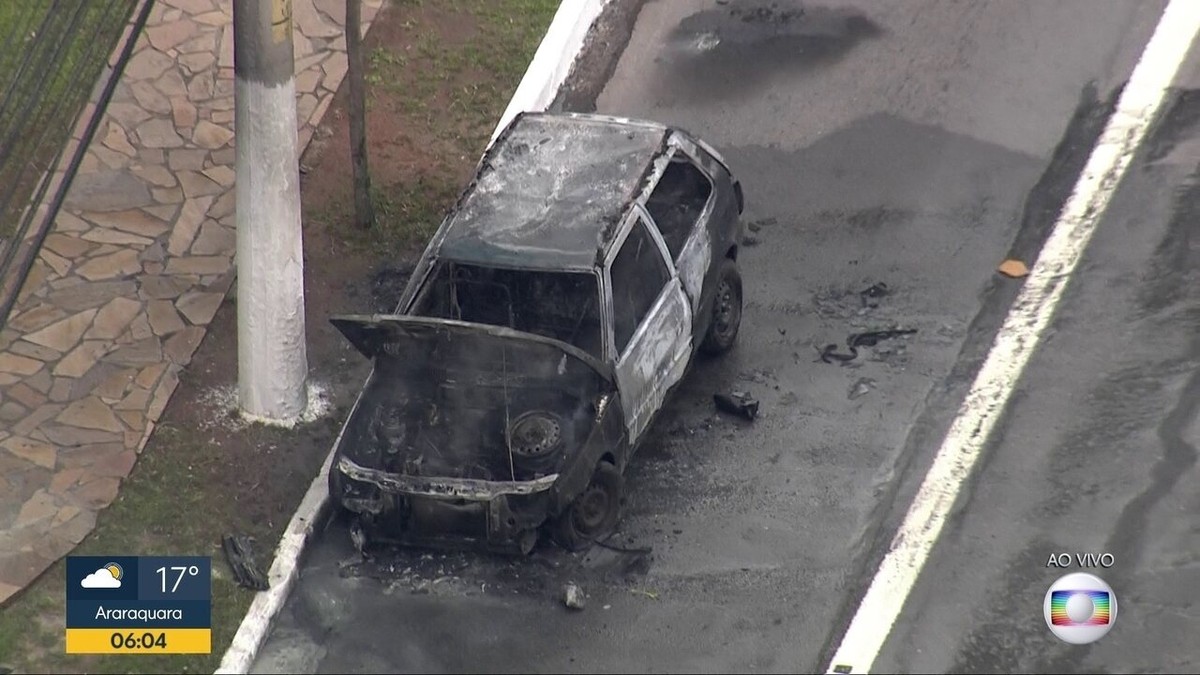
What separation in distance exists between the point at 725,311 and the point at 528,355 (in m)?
2.23

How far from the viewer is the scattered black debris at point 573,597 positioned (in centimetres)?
1008

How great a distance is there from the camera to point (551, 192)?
11.2m

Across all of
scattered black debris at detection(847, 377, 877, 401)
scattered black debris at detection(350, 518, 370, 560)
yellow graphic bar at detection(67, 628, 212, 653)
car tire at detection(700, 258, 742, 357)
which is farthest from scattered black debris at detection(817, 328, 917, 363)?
yellow graphic bar at detection(67, 628, 212, 653)

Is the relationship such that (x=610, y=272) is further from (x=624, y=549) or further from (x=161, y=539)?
(x=161, y=539)

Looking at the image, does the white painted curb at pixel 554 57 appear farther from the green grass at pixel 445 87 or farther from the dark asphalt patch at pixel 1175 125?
the dark asphalt patch at pixel 1175 125

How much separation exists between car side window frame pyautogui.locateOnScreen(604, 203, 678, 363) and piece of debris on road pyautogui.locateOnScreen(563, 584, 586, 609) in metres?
1.44

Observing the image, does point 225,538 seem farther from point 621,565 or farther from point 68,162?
point 68,162

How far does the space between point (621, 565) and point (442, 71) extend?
5.92m

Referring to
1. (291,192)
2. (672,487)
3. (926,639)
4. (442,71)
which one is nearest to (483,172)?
(291,192)

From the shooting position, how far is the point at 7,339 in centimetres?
1212

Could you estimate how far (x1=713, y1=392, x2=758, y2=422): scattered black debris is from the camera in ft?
37.7

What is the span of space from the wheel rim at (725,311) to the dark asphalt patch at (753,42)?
3096mm

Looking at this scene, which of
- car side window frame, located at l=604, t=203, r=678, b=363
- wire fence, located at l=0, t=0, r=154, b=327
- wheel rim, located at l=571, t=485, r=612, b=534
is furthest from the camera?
wire fence, located at l=0, t=0, r=154, b=327

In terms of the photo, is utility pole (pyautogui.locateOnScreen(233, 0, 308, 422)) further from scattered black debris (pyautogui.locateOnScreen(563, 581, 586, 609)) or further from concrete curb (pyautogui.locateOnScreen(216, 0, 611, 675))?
scattered black debris (pyautogui.locateOnScreen(563, 581, 586, 609))
